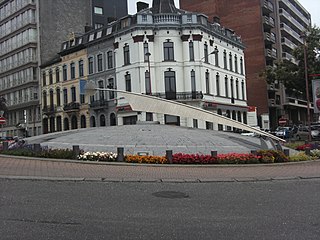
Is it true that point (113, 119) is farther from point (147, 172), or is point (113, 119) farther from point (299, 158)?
point (147, 172)

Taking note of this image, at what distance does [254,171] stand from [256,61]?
158ft

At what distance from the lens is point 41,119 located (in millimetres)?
57781

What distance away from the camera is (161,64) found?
4334 centimetres

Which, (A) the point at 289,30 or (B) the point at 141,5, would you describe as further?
(A) the point at 289,30

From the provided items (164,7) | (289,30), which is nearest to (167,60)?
(164,7)

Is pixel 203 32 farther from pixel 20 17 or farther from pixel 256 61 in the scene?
pixel 20 17

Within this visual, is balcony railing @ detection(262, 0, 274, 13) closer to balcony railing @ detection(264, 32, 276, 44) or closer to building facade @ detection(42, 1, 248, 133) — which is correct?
balcony railing @ detection(264, 32, 276, 44)

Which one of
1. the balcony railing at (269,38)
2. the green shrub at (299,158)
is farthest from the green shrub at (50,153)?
the balcony railing at (269,38)

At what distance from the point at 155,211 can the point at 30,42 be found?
5655 centimetres

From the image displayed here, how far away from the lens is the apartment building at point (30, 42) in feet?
193

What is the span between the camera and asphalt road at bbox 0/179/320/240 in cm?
590

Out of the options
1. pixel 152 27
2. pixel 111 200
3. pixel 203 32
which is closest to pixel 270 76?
pixel 203 32

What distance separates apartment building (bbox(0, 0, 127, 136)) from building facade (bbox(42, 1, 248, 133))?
12.8 meters

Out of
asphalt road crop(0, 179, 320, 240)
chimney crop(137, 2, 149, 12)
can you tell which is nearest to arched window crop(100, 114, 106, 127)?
chimney crop(137, 2, 149, 12)
